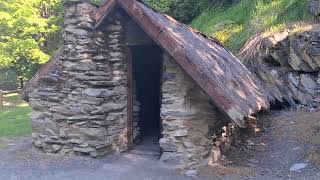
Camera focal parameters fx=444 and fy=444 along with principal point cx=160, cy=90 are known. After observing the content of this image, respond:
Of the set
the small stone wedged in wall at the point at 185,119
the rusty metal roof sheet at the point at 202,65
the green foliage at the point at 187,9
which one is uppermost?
the green foliage at the point at 187,9

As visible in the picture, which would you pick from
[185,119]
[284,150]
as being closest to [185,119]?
[185,119]

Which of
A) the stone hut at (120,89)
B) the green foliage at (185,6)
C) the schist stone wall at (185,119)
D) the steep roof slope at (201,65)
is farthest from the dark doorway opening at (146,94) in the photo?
the green foliage at (185,6)

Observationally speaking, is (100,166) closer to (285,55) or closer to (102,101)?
(102,101)

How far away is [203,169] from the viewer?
8156mm

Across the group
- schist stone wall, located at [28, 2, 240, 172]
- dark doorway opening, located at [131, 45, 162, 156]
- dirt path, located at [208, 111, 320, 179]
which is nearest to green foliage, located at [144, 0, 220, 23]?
dirt path, located at [208, 111, 320, 179]

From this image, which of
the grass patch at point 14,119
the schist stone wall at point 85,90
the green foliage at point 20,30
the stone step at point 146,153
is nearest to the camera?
the schist stone wall at point 85,90

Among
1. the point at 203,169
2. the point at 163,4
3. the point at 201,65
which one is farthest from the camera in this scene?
the point at 163,4

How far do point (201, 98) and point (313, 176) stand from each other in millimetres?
2445

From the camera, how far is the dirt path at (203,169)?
Result: 8.09 m

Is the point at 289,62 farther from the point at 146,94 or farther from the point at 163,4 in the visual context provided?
the point at 163,4

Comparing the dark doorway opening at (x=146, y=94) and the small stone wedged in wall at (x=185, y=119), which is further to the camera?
the dark doorway opening at (x=146, y=94)

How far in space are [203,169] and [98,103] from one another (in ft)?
8.16

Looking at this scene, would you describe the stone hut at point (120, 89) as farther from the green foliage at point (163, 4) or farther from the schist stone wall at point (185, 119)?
the green foliage at point (163, 4)

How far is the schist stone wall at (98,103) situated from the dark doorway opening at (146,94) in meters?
0.81
